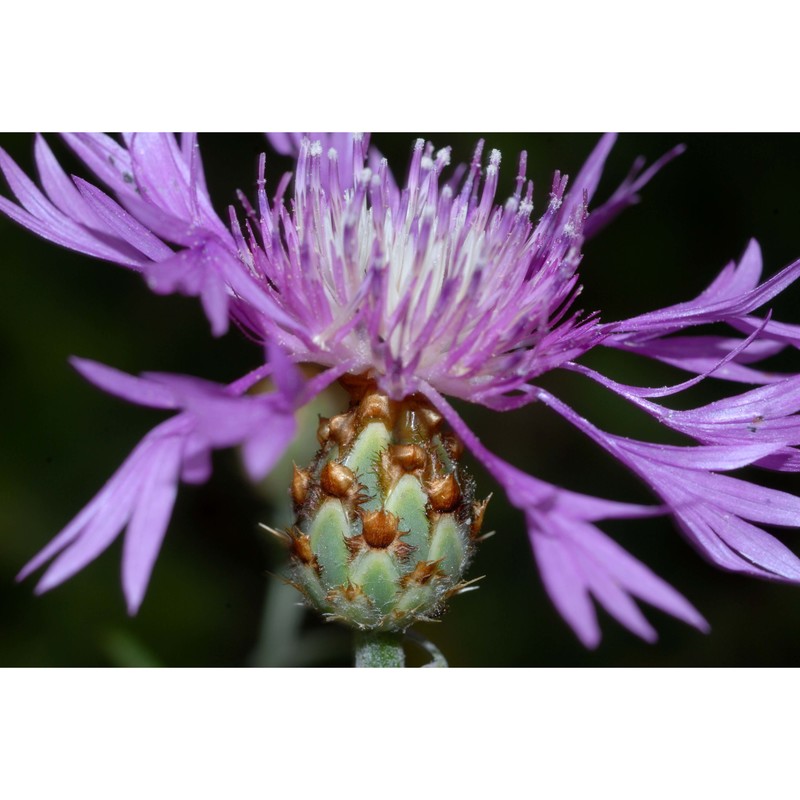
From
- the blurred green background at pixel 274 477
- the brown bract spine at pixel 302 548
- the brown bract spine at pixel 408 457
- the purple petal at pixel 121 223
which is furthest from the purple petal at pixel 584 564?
the blurred green background at pixel 274 477

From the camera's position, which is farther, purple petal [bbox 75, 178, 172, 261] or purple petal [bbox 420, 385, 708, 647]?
purple petal [bbox 75, 178, 172, 261]

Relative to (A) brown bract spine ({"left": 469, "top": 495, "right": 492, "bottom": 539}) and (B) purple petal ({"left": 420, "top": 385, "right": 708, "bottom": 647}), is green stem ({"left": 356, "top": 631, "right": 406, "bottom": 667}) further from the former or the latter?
(B) purple petal ({"left": 420, "top": 385, "right": 708, "bottom": 647})

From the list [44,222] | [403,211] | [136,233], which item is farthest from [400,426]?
[44,222]

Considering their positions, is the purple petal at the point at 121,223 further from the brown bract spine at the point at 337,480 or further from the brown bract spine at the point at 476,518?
the brown bract spine at the point at 476,518

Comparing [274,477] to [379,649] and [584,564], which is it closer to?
[379,649]

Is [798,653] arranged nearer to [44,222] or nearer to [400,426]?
[400,426]

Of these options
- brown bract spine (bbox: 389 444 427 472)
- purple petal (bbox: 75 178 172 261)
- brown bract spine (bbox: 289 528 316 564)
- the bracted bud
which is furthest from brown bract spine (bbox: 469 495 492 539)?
purple petal (bbox: 75 178 172 261)
